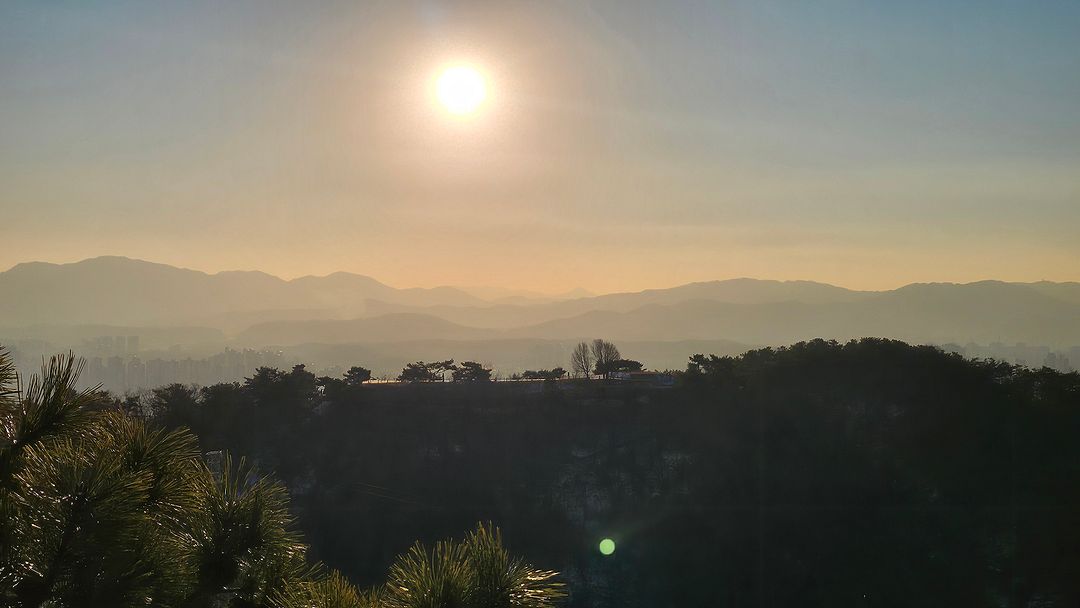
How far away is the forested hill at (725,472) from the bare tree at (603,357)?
4.60 meters

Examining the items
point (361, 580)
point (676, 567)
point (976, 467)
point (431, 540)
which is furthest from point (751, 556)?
point (361, 580)

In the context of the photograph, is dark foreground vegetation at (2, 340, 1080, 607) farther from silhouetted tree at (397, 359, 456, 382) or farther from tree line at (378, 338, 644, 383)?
silhouetted tree at (397, 359, 456, 382)

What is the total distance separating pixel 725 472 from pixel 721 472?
0.14m

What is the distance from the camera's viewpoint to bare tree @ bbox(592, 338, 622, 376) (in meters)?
38.0

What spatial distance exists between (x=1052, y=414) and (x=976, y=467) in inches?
148

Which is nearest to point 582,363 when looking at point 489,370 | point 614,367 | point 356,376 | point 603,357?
point 603,357

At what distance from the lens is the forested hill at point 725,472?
22422mm

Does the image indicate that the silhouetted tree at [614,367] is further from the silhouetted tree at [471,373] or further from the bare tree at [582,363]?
the silhouetted tree at [471,373]

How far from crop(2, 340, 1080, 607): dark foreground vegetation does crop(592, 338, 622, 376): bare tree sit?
13.2 ft

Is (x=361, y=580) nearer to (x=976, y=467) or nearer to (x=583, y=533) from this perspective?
(x=583, y=533)

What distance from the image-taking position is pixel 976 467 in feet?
80.2

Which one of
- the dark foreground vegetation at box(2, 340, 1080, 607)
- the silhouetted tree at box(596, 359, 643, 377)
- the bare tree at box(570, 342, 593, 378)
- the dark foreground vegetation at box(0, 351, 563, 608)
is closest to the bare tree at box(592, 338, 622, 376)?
the silhouetted tree at box(596, 359, 643, 377)

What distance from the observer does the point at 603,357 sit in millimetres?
39656

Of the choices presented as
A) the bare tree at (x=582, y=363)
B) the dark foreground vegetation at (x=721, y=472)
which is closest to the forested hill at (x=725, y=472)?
the dark foreground vegetation at (x=721, y=472)
